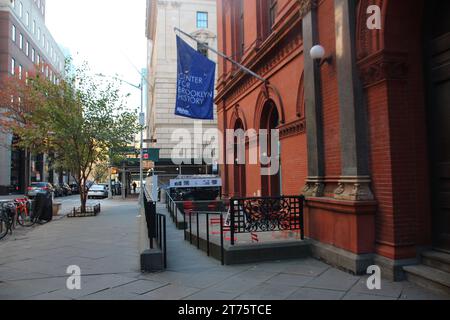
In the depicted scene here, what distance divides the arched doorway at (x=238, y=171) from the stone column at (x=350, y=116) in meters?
8.55

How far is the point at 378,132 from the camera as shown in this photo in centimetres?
625

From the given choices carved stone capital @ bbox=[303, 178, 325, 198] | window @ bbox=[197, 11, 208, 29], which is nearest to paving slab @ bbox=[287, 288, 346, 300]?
carved stone capital @ bbox=[303, 178, 325, 198]

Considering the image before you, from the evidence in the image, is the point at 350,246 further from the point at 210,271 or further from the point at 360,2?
the point at 360,2

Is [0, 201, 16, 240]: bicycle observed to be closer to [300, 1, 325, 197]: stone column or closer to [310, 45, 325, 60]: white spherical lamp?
[300, 1, 325, 197]: stone column

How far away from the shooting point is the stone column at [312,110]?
7762 mm

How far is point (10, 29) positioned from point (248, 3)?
38.4 meters

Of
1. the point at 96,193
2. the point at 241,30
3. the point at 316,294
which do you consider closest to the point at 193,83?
the point at 241,30

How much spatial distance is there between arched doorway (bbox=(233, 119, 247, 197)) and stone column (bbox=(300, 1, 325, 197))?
23.9ft

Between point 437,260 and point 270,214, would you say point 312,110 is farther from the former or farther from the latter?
point 437,260

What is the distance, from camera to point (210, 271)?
6844 millimetres

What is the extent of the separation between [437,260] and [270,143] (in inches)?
294

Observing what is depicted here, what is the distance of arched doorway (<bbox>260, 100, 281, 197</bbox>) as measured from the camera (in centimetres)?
1222

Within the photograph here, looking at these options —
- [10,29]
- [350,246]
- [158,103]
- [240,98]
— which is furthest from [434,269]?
[10,29]

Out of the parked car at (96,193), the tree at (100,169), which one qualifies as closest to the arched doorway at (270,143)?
the tree at (100,169)
